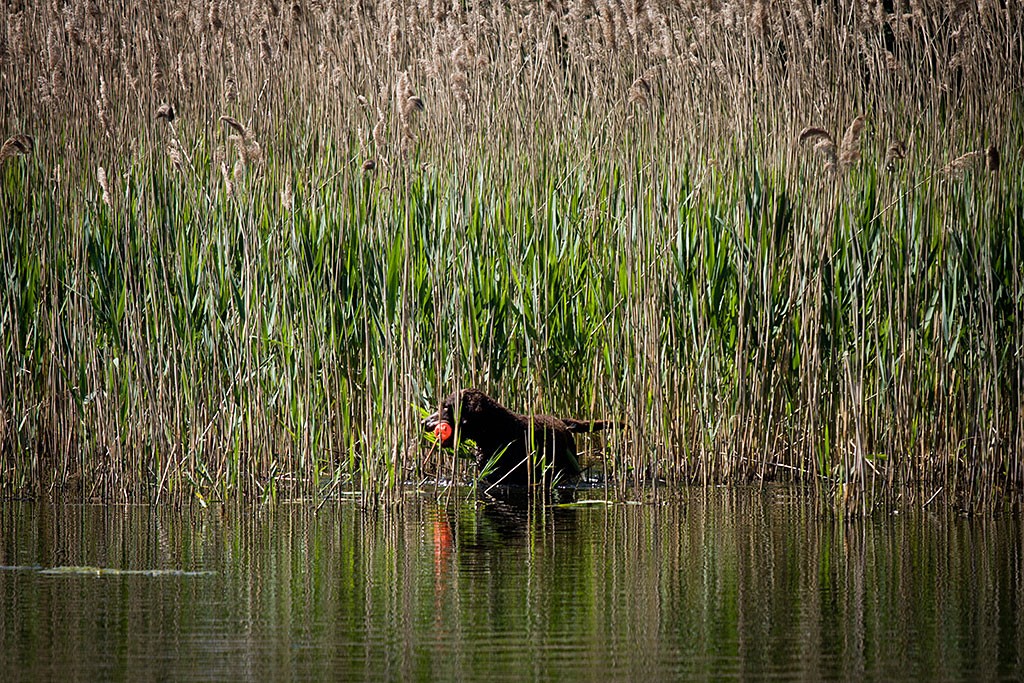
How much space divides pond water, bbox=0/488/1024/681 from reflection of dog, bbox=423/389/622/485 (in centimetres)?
27

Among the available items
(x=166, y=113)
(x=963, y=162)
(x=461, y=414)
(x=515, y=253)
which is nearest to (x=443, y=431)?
(x=461, y=414)

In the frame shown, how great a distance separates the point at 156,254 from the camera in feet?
18.6

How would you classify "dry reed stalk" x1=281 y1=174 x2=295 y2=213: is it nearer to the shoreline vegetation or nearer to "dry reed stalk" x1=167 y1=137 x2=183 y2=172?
the shoreline vegetation

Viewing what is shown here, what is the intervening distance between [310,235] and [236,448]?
3.32 feet

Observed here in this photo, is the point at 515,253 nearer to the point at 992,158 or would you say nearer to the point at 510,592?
the point at 992,158

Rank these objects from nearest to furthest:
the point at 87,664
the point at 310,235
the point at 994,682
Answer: the point at 994,682, the point at 87,664, the point at 310,235

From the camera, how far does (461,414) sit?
5.32 meters

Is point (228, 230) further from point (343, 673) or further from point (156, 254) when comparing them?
point (343, 673)

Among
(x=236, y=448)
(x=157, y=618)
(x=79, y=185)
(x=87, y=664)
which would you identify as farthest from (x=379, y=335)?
(x=87, y=664)

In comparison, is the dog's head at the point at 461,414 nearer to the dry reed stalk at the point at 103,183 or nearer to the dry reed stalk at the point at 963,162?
the dry reed stalk at the point at 103,183

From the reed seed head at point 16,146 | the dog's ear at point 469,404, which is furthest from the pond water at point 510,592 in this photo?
the reed seed head at point 16,146

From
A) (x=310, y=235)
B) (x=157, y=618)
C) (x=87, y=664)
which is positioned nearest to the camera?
(x=87, y=664)

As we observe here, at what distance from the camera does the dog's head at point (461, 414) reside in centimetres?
532

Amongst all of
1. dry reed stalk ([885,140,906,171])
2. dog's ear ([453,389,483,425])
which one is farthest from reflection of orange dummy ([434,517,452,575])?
dry reed stalk ([885,140,906,171])
